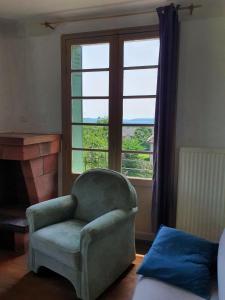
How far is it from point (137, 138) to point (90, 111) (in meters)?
0.61

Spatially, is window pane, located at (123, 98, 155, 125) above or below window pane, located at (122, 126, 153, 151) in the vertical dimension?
above

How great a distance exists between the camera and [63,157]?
3.13 metres

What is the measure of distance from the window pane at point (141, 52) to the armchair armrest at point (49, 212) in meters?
1.49

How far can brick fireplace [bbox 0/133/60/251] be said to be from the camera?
8.47ft

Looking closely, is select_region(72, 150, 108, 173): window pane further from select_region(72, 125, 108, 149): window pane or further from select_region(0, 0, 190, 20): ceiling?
select_region(0, 0, 190, 20): ceiling

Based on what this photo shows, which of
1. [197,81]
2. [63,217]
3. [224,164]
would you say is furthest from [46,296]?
[197,81]

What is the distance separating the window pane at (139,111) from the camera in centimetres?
276

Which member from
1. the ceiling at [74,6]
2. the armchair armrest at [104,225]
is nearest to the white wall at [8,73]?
the ceiling at [74,6]

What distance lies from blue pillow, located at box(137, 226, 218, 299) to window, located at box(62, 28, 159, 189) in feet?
3.63

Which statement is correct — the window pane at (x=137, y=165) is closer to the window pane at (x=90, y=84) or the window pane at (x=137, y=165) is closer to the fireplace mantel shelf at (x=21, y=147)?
the window pane at (x=90, y=84)

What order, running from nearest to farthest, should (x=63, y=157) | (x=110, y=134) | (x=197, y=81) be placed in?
(x=197, y=81) < (x=110, y=134) < (x=63, y=157)

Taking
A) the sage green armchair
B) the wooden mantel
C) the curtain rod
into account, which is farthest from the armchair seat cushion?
the curtain rod

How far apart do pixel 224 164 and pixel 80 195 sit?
1319 mm

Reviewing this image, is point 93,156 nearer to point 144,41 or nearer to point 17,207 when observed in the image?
point 17,207
